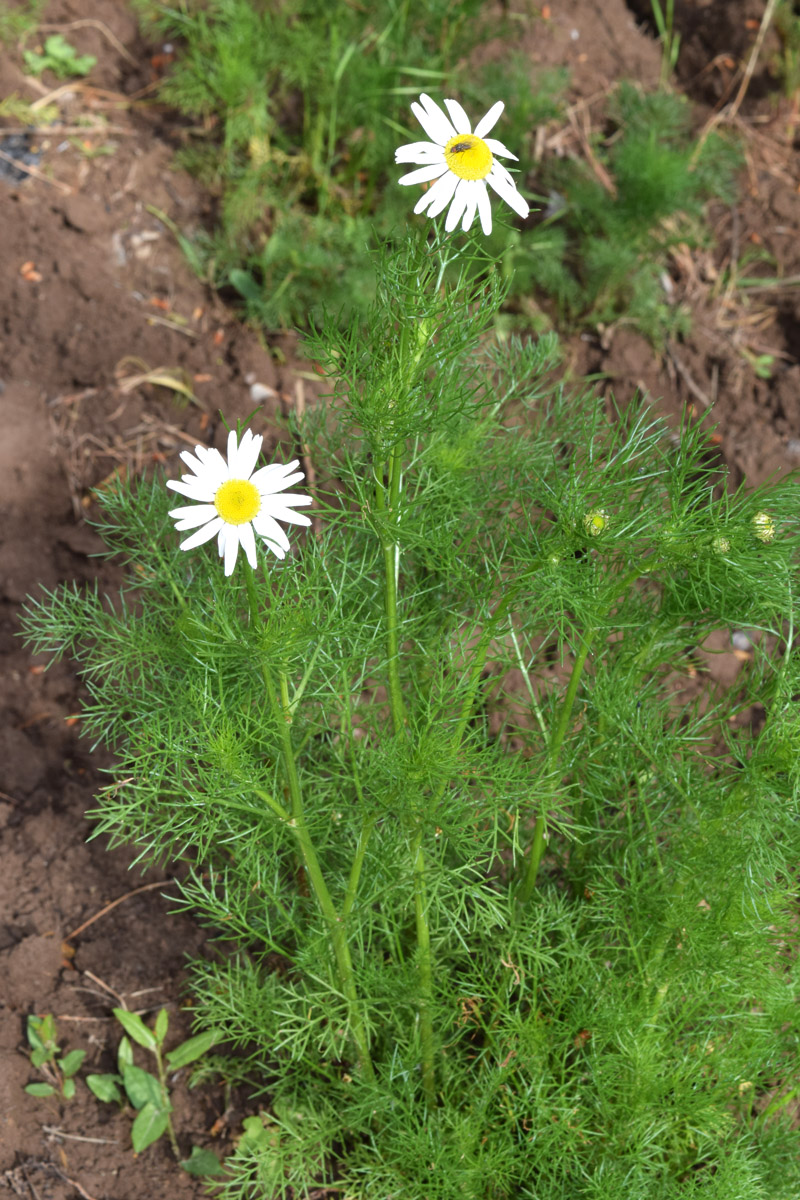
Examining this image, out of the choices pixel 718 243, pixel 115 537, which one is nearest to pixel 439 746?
pixel 115 537

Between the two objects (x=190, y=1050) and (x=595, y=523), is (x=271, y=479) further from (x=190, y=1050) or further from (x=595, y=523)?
(x=190, y=1050)

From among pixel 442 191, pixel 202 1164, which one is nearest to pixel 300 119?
pixel 442 191

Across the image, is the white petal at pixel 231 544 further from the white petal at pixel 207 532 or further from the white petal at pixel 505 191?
the white petal at pixel 505 191

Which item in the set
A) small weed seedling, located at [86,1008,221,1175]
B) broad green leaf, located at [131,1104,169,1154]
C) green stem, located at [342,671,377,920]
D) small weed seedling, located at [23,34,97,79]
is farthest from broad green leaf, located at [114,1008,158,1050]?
small weed seedling, located at [23,34,97,79]

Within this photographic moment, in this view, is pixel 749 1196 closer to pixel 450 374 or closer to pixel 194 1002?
pixel 194 1002

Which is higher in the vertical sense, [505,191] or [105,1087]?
[505,191]

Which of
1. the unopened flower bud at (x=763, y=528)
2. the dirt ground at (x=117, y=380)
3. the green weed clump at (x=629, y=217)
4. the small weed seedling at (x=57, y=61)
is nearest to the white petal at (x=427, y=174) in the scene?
the unopened flower bud at (x=763, y=528)
